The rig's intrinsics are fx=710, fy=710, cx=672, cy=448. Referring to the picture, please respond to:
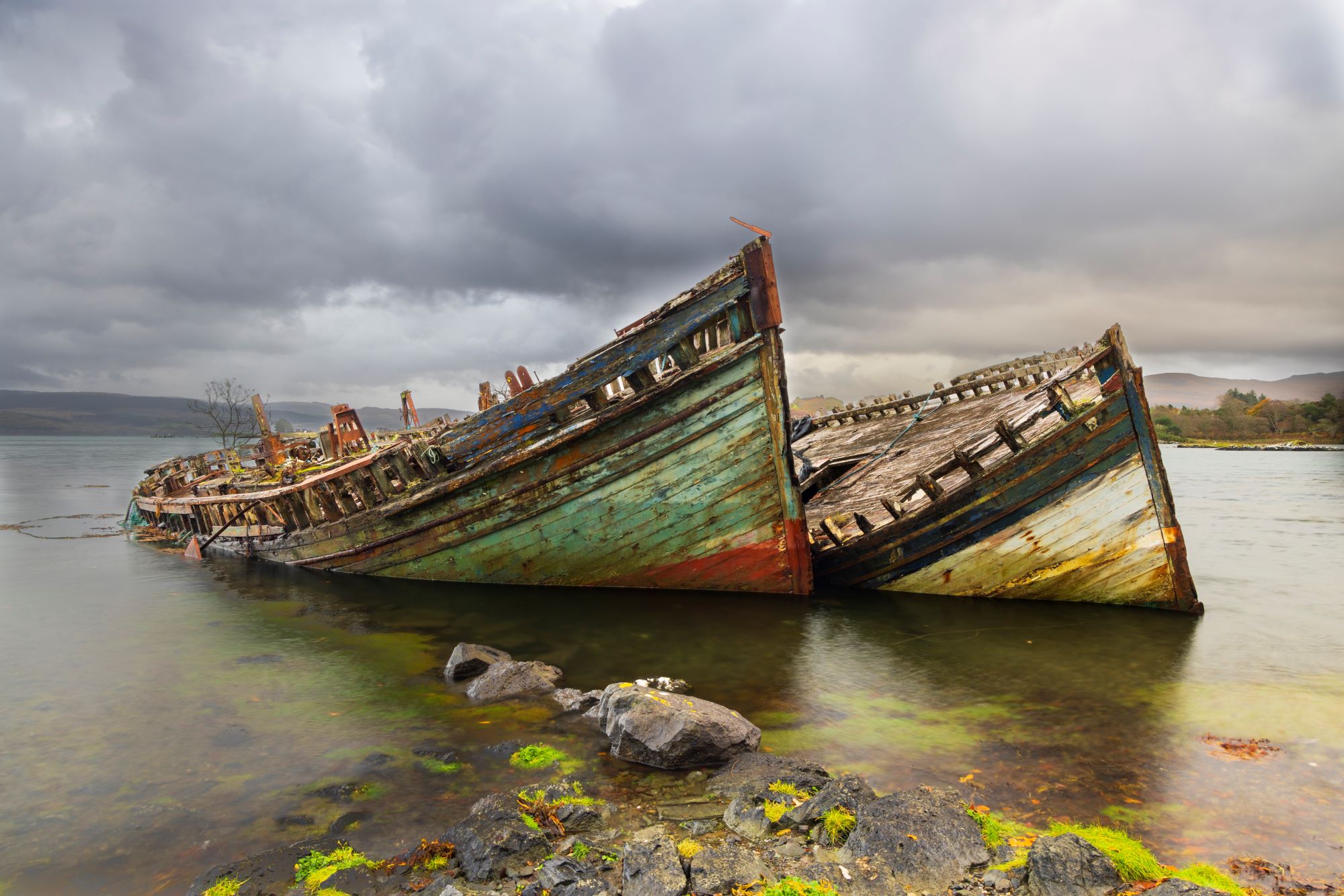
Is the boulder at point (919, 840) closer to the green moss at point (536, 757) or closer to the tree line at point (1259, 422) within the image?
the green moss at point (536, 757)

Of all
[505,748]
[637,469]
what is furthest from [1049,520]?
[505,748]

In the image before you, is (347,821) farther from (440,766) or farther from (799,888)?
(799,888)

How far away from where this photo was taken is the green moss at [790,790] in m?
4.82

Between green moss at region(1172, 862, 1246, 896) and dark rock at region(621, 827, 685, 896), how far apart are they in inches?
108

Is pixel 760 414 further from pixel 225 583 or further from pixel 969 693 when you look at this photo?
pixel 225 583

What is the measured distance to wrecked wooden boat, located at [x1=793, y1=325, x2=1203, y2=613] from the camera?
359 inches

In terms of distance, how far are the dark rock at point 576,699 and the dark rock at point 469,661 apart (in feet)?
4.22

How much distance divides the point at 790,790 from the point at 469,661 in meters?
4.44

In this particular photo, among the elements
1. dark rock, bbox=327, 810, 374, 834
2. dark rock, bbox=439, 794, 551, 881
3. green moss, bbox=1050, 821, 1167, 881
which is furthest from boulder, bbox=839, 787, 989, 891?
dark rock, bbox=327, 810, 374, 834

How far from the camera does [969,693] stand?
731 cm

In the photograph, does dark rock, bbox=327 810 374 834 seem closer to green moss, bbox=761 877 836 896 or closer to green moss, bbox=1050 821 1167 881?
green moss, bbox=761 877 836 896

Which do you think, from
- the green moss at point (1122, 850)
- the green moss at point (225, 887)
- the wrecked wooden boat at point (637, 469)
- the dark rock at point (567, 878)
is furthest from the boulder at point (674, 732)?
the wrecked wooden boat at point (637, 469)

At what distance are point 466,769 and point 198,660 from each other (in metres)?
5.67

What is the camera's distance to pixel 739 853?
409 centimetres
